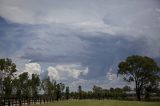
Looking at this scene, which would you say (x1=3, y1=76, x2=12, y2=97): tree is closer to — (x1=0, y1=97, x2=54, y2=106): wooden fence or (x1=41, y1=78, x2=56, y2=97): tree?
(x1=0, y1=97, x2=54, y2=106): wooden fence

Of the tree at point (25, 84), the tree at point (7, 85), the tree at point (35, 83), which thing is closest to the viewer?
the tree at point (7, 85)

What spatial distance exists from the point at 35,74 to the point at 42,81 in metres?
5.70

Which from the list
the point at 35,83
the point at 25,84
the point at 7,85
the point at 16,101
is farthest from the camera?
the point at 35,83

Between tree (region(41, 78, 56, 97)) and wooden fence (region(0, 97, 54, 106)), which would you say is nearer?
wooden fence (region(0, 97, 54, 106))

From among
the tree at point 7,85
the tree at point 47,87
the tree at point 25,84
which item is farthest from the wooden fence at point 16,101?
the tree at point 47,87

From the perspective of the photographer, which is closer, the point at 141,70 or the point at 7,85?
the point at 7,85

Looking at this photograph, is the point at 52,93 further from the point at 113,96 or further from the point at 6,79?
the point at 6,79

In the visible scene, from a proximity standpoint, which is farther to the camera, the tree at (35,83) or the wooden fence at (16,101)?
the tree at (35,83)

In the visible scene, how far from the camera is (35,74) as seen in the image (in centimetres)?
6762

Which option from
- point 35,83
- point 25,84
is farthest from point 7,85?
point 35,83

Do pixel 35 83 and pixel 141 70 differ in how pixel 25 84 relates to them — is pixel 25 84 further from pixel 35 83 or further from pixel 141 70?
pixel 141 70

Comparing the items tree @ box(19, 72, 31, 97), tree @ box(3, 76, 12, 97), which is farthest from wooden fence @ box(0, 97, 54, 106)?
tree @ box(19, 72, 31, 97)

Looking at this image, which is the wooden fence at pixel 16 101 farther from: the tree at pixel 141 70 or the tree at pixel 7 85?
the tree at pixel 141 70

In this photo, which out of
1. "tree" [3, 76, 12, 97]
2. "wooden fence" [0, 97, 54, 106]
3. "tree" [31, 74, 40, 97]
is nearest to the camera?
"wooden fence" [0, 97, 54, 106]
